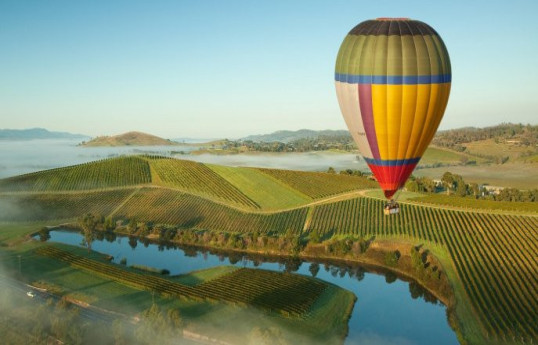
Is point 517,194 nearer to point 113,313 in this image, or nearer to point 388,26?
point 388,26

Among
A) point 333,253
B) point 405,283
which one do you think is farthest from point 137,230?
point 405,283

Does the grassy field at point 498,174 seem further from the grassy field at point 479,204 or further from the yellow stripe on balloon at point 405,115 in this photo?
the yellow stripe on balloon at point 405,115

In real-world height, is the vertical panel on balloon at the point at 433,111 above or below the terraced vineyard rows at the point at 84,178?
above

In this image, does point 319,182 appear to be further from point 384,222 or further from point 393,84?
point 393,84

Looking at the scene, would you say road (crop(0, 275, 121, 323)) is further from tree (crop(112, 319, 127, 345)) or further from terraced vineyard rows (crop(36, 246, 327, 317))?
terraced vineyard rows (crop(36, 246, 327, 317))

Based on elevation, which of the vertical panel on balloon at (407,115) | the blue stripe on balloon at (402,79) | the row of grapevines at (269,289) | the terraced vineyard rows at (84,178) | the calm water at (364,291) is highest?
the blue stripe on balloon at (402,79)

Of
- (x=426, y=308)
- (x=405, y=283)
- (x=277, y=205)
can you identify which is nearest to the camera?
(x=426, y=308)

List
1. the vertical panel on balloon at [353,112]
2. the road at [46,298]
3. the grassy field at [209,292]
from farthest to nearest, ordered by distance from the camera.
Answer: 1. the road at [46,298]
2. the vertical panel on balloon at [353,112]
3. the grassy field at [209,292]

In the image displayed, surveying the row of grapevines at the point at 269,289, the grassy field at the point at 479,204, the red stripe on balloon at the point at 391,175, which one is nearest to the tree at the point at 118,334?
the row of grapevines at the point at 269,289
